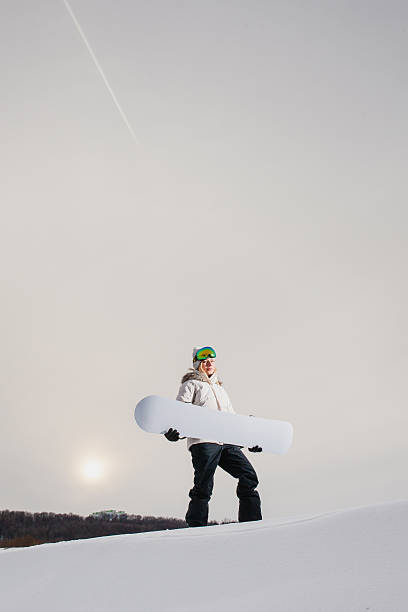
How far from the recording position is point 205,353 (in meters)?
5.20

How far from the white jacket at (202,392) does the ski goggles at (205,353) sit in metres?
0.15

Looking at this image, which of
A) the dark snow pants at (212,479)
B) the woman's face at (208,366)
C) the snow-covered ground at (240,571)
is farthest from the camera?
the woman's face at (208,366)

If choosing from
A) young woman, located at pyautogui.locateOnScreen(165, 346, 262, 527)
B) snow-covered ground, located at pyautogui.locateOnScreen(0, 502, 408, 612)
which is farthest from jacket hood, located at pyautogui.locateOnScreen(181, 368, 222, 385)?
snow-covered ground, located at pyautogui.locateOnScreen(0, 502, 408, 612)

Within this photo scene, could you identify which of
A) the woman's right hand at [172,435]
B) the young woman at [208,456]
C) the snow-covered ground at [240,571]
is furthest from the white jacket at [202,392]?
the snow-covered ground at [240,571]

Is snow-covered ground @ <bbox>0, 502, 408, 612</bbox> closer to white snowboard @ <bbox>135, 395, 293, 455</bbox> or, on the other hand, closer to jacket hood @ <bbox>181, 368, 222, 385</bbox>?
white snowboard @ <bbox>135, 395, 293, 455</bbox>

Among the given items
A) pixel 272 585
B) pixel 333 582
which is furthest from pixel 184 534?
pixel 333 582

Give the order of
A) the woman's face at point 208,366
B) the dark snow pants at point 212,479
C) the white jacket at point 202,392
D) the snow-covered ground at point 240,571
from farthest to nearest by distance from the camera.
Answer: the woman's face at point 208,366 → the white jacket at point 202,392 → the dark snow pants at point 212,479 → the snow-covered ground at point 240,571

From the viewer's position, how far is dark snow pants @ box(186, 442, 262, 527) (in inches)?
178

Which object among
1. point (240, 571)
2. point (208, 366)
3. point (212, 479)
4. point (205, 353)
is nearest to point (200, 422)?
point (212, 479)

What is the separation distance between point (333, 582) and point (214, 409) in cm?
291

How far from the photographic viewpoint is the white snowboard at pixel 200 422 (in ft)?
15.1

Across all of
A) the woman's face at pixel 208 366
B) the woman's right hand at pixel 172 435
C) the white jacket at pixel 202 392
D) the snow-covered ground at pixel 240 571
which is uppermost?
the woman's face at pixel 208 366

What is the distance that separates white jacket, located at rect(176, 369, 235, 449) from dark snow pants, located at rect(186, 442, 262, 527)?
376mm

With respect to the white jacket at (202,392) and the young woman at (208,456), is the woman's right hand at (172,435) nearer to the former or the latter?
the young woman at (208,456)
